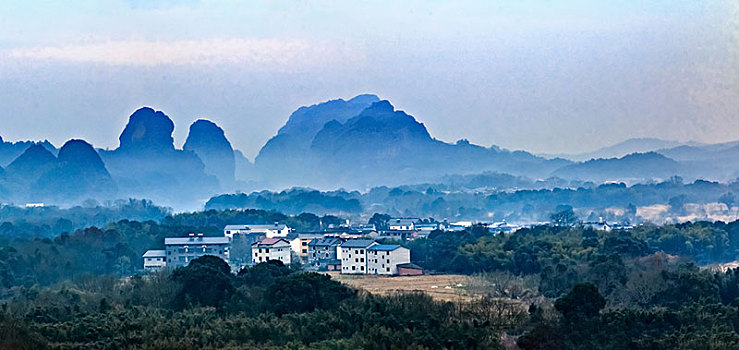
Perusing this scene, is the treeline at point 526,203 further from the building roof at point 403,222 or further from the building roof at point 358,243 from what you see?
the building roof at point 358,243

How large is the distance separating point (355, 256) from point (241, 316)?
52.8 feet

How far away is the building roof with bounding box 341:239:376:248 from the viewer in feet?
131

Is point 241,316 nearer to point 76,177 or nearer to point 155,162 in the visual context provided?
point 76,177

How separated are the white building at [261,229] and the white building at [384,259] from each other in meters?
12.7

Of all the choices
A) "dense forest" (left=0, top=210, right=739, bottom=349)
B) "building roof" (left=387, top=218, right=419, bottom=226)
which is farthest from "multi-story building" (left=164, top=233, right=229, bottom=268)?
"building roof" (left=387, top=218, right=419, bottom=226)

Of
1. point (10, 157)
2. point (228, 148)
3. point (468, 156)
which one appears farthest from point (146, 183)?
point (468, 156)

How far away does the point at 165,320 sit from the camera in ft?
74.4

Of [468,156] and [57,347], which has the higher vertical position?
[468,156]

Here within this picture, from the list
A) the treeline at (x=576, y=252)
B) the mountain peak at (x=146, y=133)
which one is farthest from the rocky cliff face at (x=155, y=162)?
the treeline at (x=576, y=252)

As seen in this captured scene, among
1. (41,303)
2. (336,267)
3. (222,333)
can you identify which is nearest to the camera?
(222,333)

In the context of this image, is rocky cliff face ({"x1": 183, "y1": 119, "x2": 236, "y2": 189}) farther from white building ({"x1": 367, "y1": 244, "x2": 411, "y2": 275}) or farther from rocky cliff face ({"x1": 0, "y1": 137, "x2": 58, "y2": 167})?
white building ({"x1": 367, "y1": 244, "x2": 411, "y2": 275})

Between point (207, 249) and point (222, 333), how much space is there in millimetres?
23720

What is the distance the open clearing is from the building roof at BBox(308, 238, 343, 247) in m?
4.51

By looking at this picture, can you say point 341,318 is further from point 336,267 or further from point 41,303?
point 336,267
